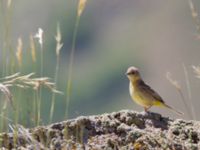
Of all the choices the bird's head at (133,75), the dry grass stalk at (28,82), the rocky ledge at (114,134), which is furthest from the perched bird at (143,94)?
the dry grass stalk at (28,82)

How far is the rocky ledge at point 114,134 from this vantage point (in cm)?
572

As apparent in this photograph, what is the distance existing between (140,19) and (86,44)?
9531 mm

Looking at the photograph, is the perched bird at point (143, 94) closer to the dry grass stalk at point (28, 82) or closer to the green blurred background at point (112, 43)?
the dry grass stalk at point (28, 82)

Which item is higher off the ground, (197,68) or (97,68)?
(197,68)

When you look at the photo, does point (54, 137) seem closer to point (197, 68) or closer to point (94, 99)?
point (197, 68)

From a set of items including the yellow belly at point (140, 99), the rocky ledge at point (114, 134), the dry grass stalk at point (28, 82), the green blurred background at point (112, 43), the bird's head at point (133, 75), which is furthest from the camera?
the green blurred background at point (112, 43)

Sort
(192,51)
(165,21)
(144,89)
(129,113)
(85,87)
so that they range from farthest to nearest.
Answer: (165,21) < (85,87) < (192,51) < (144,89) < (129,113)

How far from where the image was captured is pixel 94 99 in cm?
12662

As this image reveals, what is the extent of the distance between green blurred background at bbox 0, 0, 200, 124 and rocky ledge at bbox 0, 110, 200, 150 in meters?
106

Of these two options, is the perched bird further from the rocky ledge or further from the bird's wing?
the rocky ledge

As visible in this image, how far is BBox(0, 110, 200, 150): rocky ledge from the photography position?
5.72 meters

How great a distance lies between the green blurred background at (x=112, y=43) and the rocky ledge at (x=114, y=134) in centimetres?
10647

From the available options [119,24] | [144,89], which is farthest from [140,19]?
[144,89]

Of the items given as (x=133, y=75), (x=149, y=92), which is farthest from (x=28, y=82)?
(x=133, y=75)
